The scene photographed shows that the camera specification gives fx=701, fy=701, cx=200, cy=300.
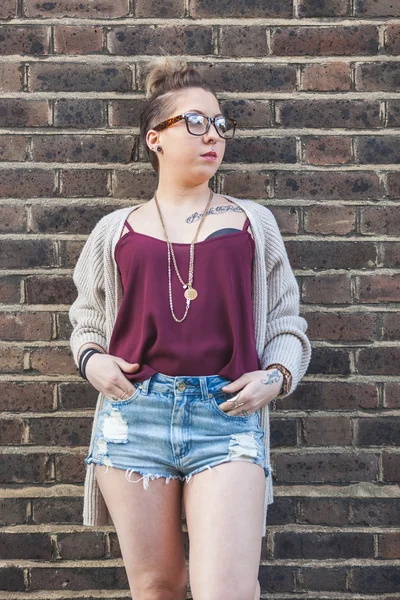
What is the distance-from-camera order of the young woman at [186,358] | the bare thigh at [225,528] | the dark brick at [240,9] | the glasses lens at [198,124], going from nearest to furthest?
the bare thigh at [225,528]
the young woman at [186,358]
the glasses lens at [198,124]
the dark brick at [240,9]

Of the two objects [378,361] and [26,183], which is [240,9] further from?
[378,361]

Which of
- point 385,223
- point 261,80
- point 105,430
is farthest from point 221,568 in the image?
point 261,80

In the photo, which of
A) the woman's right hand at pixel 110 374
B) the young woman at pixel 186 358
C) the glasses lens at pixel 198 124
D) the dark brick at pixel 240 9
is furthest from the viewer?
the dark brick at pixel 240 9

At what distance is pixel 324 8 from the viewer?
2.89m

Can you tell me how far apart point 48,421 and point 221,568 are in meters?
1.17

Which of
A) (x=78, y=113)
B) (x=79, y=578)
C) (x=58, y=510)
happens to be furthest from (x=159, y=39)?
(x=79, y=578)

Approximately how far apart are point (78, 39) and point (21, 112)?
383 mm

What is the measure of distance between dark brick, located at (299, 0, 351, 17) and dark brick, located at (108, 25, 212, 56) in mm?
400

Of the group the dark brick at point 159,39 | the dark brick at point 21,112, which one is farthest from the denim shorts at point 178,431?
the dark brick at point 159,39

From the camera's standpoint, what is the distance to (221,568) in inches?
80.5

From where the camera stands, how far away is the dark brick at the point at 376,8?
2.89m

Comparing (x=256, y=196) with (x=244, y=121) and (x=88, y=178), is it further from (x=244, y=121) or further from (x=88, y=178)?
(x=88, y=178)

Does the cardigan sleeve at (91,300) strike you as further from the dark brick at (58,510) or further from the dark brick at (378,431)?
the dark brick at (378,431)

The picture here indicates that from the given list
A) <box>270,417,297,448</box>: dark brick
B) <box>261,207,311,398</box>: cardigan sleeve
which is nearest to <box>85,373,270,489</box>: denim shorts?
<box>261,207,311,398</box>: cardigan sleeve
